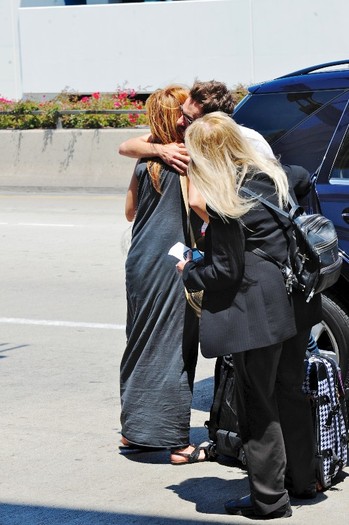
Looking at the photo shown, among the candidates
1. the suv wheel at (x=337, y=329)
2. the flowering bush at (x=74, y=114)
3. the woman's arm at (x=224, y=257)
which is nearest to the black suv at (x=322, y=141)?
the suv wheel at (x=337, y=329)

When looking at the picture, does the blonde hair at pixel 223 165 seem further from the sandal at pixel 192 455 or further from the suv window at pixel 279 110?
the sandal at pixel 192 455

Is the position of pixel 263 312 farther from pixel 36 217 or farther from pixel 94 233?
pixel 36 217

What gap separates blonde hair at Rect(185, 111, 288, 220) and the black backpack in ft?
0.26

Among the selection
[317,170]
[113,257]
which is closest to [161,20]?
[113,257]

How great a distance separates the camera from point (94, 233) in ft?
44.5

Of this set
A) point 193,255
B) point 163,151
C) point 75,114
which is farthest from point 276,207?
point 75,114

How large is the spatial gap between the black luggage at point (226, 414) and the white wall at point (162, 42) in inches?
730

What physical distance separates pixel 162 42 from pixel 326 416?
21.7 metres

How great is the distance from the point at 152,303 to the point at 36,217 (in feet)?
33.0

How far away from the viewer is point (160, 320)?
5.53m

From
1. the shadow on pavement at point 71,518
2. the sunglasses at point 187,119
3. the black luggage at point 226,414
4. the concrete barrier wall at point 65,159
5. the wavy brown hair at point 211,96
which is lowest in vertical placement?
the concrete barrier wall at point 65,159

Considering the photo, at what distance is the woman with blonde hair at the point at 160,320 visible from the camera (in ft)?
18.0

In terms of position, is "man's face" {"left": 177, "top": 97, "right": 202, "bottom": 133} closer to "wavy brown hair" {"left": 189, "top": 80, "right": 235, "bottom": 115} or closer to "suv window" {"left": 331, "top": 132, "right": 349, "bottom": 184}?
"wavy brown hair" {"left": 189, "top": 80, "right": 235, "bottom": 115}

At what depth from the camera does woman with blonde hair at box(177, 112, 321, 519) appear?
4375mm
